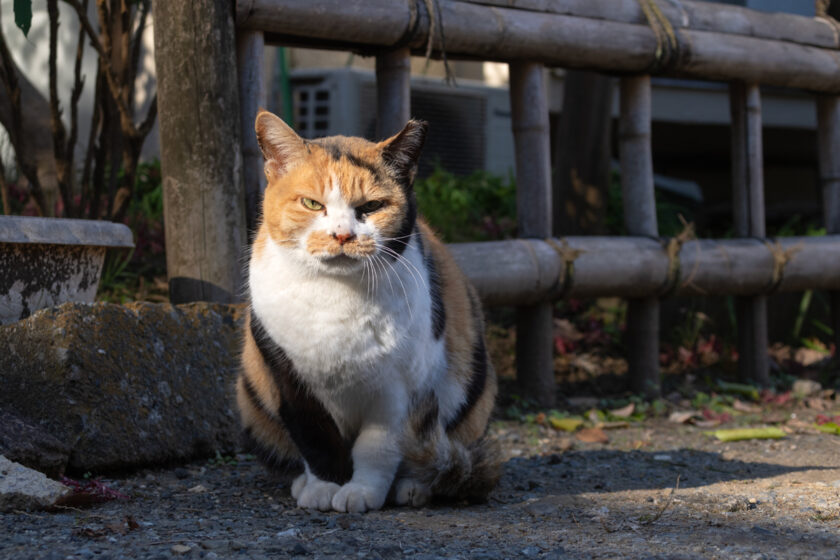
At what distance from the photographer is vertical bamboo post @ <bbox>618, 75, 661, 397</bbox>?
4.62 m

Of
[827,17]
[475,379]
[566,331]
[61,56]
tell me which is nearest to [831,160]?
[827,17]

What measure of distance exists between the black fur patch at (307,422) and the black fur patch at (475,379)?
339 millimetres

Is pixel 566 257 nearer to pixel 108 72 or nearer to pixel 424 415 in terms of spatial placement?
pixel 424 415

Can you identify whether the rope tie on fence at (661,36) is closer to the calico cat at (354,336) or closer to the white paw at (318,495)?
the calico cat at (354,336)

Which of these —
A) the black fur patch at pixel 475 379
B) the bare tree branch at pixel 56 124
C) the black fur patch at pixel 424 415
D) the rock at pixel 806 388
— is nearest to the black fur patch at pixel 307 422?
the black fur patch at pixel 424 415

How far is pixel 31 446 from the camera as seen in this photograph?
2484 mm

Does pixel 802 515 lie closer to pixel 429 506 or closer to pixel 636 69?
pixel 429 506

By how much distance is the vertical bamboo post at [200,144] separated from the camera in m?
3.29

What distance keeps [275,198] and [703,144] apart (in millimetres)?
7764

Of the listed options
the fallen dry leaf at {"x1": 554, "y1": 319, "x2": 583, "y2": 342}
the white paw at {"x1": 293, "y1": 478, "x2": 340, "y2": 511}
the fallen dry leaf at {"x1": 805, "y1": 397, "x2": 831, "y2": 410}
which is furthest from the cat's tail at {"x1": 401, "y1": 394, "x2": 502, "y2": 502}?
the fallen dry leaf at {"x1": 554, "y1": 319, "x2": 583, "y2": 342}

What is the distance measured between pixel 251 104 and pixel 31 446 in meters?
1.61

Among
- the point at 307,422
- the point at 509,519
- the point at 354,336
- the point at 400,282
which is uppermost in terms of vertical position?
the point at 400,282

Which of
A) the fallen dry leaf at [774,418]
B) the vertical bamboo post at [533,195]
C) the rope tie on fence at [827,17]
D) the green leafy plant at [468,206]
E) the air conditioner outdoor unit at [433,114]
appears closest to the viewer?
the fallen dry leaf at [774,418]

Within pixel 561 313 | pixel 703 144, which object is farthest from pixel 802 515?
pixel 703 144
